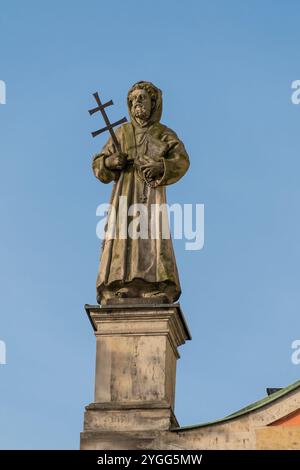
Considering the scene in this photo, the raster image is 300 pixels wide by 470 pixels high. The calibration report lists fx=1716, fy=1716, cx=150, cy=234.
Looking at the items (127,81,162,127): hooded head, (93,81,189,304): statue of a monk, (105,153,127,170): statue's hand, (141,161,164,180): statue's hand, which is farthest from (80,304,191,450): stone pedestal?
(127,81,162,127): hooded head

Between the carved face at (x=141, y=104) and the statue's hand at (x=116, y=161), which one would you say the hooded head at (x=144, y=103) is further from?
the statue's hand at (x=116, y=161)

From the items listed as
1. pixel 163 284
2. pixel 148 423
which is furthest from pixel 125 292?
pixel 148 423

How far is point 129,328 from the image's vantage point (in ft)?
77.1

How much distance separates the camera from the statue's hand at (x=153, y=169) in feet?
80.2

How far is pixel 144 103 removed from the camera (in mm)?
24984

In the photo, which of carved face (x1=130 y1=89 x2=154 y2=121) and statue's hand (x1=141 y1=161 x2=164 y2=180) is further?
carved face (x1=130 y1=89 x2=154 y2=121)

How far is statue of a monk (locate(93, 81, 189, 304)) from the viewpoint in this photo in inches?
938

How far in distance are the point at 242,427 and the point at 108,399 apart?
1.90m

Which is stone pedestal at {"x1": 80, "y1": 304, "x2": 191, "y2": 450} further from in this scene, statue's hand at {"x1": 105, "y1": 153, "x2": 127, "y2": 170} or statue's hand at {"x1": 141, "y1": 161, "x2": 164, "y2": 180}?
statue's hand at {"x1": 105, "y1": 153, "x2": 127, "y2": 170}

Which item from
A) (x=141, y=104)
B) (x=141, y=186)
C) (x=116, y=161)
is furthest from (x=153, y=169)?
(x=141, y=104)

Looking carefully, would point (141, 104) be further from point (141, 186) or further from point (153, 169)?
point (141, 186)

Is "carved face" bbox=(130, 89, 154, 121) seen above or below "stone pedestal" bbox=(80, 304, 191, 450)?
above

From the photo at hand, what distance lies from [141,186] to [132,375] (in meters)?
2.92
